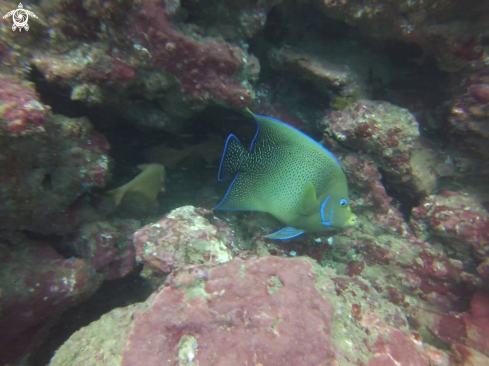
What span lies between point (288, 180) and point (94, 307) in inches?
89.0

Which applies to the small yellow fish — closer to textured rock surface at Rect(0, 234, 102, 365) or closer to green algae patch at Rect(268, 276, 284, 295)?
textured rock surface at Rect(0, 234, 102, 365)

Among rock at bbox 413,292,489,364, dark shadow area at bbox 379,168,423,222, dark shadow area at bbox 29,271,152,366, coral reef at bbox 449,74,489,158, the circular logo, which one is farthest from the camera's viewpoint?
dark shadow area at bbox 379,168,423,222

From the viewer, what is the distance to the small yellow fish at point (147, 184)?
267cm

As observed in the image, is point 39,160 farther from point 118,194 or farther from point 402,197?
point 402,197

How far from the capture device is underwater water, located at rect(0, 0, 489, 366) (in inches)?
61.6

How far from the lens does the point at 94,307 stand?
265cm

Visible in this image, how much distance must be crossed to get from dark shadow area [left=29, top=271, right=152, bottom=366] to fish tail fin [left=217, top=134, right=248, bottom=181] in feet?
4.57

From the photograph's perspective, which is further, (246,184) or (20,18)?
(246,184)

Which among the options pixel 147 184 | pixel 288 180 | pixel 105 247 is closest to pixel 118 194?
pixel 147 184

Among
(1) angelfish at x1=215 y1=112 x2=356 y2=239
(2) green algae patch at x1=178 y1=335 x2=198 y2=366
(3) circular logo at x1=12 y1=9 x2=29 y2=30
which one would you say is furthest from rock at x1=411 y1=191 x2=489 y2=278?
(3) circular logo at x1=12 y1=9 x2=29 y2=30

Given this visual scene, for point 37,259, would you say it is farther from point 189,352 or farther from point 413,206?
point 413,206

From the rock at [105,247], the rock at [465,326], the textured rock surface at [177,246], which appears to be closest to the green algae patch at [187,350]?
the textured rock surface at [177,246]

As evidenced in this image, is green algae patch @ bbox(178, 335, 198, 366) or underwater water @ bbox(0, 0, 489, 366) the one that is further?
underwater water @ bbox(0, 0, 489, 366)

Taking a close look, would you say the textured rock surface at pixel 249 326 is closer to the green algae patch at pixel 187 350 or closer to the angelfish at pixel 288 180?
the green algae patch at pixel 187 350
